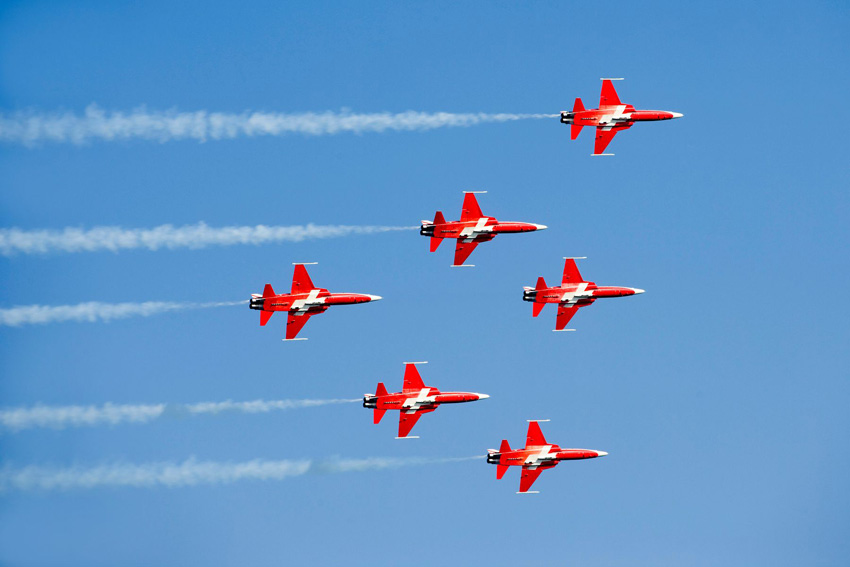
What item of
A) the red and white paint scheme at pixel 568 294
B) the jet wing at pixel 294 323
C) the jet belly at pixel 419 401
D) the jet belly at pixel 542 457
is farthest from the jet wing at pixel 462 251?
the jet belly at pixel 542 457

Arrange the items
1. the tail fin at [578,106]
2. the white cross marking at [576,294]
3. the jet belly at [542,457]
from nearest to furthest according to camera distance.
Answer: the tail fin at [578,106], the jet belly at [542,457], the white cross marking at [576,294]

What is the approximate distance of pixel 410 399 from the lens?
12312 cm

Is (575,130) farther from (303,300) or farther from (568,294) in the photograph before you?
(303,300)

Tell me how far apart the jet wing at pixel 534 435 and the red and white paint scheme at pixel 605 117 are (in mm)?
20262

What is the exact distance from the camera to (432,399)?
407 ft

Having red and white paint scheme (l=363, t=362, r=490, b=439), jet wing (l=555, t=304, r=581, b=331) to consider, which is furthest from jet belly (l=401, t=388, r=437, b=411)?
jet wing (l=555, t=304, r=581, b=331)

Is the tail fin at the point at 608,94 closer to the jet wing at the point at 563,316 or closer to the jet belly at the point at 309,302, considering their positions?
the jet wing at the point at 563,316

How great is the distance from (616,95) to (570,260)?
12.4 metres

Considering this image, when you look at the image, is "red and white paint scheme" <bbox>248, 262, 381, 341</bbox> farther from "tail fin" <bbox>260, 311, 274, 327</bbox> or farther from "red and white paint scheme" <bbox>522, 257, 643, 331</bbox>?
"red and white paint scheme" <bbox>522, 257, 643, 331</bbox>

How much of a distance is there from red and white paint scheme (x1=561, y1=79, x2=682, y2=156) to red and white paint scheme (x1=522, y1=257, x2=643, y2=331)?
923cm

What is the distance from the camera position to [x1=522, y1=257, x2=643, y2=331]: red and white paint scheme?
4877 inches

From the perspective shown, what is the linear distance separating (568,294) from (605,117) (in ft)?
42.7

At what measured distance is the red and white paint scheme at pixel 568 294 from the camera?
406 feet

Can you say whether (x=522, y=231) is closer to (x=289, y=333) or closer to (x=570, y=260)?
(x=570, y=260)
